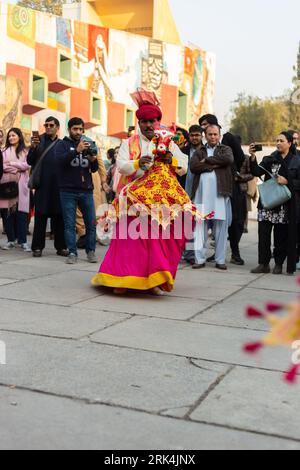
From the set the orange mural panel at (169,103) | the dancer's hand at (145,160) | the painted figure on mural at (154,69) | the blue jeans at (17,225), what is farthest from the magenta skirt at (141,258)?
the orange mural panel at (169,103)

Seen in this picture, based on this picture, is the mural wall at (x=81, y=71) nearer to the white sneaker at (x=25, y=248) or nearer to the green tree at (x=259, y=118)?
the white sneaker at (x=25, y=248)

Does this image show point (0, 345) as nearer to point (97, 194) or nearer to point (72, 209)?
point (72, 209)

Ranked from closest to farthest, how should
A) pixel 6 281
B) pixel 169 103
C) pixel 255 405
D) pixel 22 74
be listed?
pixel 255 405 < pixel 6 281 < pixel 22 74 < pixel 169 103

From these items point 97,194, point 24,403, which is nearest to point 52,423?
point 24,403

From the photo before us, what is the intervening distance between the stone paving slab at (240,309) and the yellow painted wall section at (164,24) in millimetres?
27226

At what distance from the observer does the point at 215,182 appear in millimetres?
8328

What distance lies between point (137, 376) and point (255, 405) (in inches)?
27.9

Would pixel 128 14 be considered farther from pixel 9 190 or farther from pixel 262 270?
pixel 262 270

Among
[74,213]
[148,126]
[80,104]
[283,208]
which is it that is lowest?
[74,213]

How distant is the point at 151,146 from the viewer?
643 cm

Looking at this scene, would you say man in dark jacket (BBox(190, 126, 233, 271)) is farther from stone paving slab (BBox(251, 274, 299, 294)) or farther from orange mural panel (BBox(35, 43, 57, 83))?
orange mural panel (BBox(35, 43, 57, 83))

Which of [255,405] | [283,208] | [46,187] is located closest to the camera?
[255,405]

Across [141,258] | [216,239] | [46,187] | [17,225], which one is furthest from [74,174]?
[141,258]

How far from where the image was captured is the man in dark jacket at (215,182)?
8.26 meters
